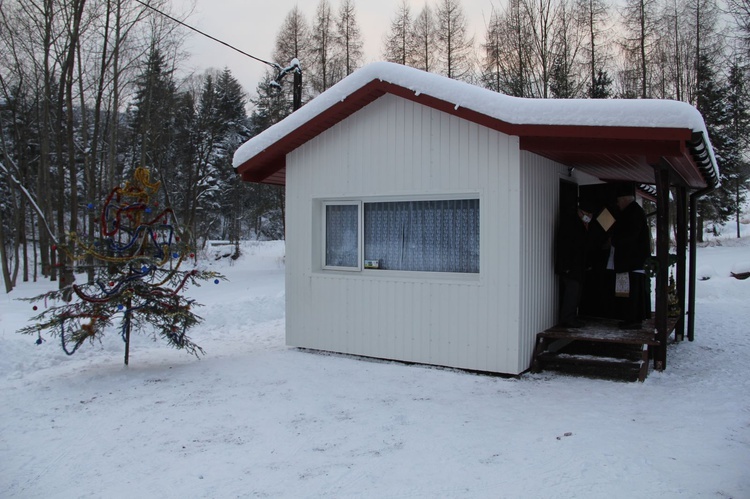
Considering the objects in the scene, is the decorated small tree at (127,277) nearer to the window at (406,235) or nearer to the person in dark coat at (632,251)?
the window at (406,235)

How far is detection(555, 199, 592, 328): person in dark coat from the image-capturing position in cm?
678

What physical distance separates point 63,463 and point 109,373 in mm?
2624

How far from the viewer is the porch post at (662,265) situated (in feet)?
19.3

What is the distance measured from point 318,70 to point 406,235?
59.0 ft

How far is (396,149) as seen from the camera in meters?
6.65

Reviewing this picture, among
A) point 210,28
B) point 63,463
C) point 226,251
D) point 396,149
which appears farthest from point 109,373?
point 226,251

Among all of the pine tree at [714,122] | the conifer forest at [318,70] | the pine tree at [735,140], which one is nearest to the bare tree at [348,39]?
the conifer forest at [318,70]

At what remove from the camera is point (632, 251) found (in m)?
6.82

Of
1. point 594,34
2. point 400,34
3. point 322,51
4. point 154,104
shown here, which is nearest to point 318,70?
point 322,51

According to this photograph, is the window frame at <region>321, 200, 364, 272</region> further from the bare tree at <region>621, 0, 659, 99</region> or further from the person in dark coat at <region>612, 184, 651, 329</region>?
the bare tree at <region>621, 0, 659, 99</region>

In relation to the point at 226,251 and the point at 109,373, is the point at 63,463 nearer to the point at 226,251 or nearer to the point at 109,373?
the point at 109,373

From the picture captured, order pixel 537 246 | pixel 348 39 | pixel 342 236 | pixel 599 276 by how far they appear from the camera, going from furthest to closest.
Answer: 1. pixel 348 39
2. pixel 599 276
3. pixel 342 236
4. pixel 537 246

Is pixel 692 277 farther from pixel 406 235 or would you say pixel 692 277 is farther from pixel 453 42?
pixel 453 42

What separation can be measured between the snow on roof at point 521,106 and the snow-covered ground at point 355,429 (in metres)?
2.61
